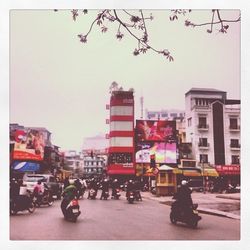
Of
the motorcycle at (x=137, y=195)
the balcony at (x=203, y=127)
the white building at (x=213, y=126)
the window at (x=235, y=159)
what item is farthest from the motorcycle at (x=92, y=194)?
the window at (x=235, y=159)

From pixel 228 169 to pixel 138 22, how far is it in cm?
148

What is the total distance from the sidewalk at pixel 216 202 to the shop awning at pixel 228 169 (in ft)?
0.62

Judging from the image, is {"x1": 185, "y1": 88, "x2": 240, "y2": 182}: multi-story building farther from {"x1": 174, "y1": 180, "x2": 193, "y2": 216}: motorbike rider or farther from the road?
the road

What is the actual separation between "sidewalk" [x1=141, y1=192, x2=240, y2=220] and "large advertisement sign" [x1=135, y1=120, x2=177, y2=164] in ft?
1.18

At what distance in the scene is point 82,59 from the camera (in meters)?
5.70

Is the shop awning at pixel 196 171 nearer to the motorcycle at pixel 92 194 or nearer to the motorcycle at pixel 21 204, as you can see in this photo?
the motorcycle at pixel 92 194

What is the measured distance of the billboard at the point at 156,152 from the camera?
5.80 metres

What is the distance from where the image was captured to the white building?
570cm

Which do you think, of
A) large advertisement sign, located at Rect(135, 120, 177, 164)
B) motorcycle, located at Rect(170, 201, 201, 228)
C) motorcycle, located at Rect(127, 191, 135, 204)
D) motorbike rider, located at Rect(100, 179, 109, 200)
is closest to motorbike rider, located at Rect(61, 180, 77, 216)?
motorbike rider, located at Rect(100, 179, 109, 200)

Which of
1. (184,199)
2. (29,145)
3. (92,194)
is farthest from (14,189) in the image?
(184,199)

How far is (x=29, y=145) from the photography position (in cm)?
569
